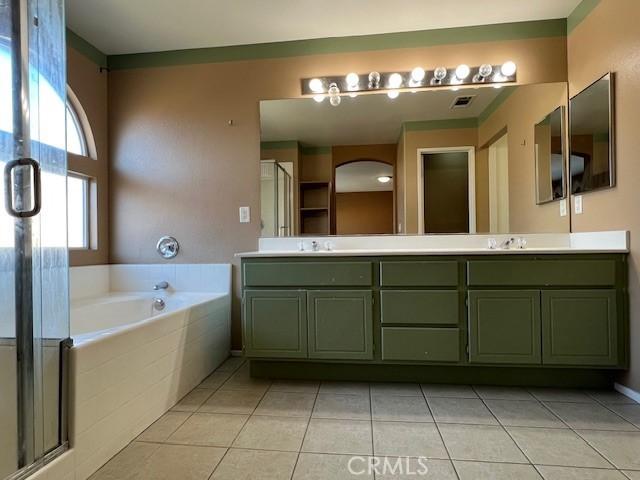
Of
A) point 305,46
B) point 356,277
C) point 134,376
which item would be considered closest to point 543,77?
point 305,46

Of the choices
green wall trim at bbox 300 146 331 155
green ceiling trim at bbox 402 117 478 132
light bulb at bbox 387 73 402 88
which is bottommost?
green wall trim at bbox 300 146 331 155

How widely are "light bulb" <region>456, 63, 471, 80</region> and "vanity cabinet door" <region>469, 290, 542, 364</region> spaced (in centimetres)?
150

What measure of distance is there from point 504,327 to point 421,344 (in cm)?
47

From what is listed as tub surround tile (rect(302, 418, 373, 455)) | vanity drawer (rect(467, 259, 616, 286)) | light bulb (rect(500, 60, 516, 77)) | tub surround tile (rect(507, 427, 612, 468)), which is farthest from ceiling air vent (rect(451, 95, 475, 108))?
tub surround tile (rect(302, 418, 373, 455))

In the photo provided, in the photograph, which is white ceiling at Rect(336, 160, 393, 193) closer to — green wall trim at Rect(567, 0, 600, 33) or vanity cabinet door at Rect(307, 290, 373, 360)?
vanity cabinet door at Rect(307, 290, 373, 360)

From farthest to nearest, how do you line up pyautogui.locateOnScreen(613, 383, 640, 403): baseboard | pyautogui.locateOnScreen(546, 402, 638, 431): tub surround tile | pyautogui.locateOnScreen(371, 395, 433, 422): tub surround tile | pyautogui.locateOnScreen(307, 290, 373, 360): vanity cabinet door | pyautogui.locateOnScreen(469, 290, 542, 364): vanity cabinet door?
1. pyautogui.locateOnScreen(307, 290, 373, 360): vanity cabinet door
2. pyautogui.locateOnScreen(469, 290, 542, 364): vanity cabinet door
3. pyautogui.locateOnScreen(613, 383, 640, 403): baseboard
4. pyautogui.locateOnScreen(371, 395, 433, 422): tub surround tile
5. pyautogui.locateOnScreen(546, 402, 638, 431): tub surround tile

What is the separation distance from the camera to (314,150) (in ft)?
8.53

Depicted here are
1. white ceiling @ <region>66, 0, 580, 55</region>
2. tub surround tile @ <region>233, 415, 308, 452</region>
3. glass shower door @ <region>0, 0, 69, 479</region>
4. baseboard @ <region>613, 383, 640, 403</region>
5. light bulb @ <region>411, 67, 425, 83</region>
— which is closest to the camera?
glass shower door @ <region>0, 0, 69, 479</region>

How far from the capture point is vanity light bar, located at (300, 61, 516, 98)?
2422 mm

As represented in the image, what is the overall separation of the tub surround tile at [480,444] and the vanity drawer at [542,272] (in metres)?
0.76

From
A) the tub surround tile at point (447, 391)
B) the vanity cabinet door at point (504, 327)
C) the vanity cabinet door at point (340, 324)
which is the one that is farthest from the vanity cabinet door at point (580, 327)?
the vanity cabinet door at point (340, 324)

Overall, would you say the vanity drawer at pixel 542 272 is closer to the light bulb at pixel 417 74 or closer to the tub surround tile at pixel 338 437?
the tub surround tile at pixel 338 437

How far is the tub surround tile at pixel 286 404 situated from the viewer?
70.7 inches

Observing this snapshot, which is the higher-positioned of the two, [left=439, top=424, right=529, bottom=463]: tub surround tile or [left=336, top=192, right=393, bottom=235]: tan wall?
[left=336, top=192, right=393, bottom=235]: tan wall
